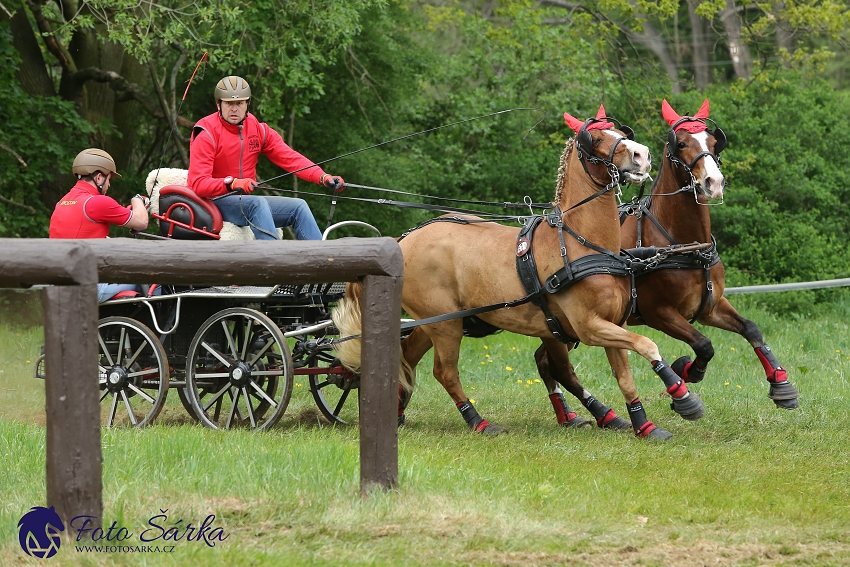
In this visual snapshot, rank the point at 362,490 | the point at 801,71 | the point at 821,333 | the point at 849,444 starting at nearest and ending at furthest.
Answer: the point at 362,490, the point at 849,444, the point at 821,333, the point at 801,71

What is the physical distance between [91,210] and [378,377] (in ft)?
9.99

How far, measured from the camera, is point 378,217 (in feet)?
44.3

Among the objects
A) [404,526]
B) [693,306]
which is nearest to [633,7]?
[693,306]

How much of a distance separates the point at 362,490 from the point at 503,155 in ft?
37.7

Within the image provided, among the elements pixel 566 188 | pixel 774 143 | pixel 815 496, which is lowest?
pixel 815 496

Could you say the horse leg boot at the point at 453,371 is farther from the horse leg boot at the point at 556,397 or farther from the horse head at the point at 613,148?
the horse head at the point at 613,148

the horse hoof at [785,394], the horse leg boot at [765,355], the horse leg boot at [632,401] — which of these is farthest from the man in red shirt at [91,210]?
the horse hoof at [785,394]

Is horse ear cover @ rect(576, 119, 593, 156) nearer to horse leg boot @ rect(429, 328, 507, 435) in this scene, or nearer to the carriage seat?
horse leg boot @ rect(429, 328, 507, 435)

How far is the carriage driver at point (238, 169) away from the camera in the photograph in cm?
685

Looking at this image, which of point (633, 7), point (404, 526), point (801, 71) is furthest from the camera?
point (801, 71)

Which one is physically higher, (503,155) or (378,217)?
(503,155)

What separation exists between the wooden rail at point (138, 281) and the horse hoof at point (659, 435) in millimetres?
2456

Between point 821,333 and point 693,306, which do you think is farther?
point 821,333

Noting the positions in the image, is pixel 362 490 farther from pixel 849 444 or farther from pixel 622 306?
pixel 849 444
